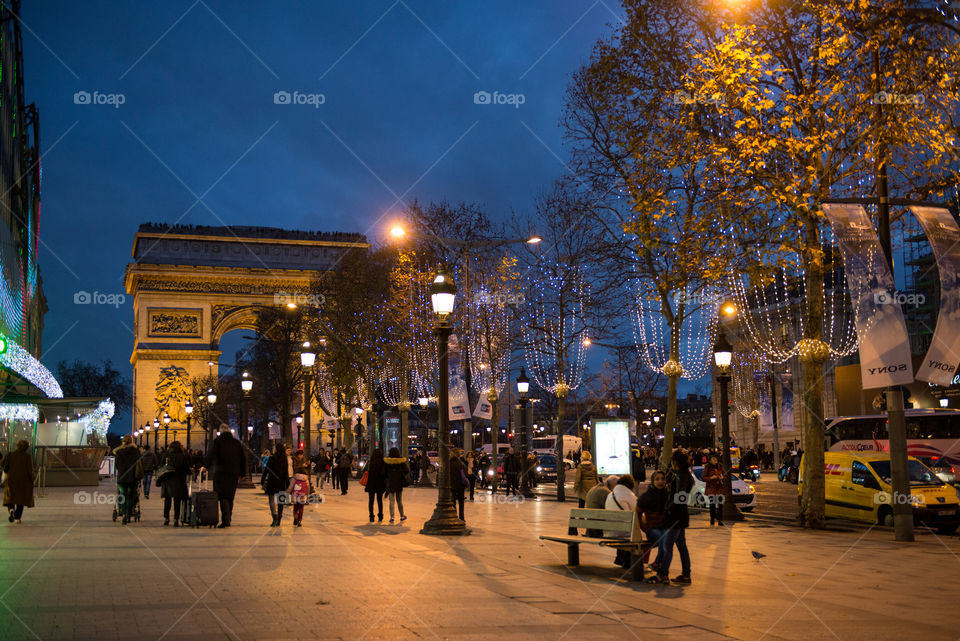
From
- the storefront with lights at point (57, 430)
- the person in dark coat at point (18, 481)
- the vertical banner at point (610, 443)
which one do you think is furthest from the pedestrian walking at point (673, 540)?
the storefront with lights at point (57, 430)

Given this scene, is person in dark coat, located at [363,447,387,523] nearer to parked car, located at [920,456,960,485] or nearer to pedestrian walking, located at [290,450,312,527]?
pedestrian walking, located at [290,450,312,527]

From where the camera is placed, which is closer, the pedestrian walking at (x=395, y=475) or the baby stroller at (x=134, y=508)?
the baby stroller at (x=134, y=508)

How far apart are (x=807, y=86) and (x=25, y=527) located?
17.1 meters

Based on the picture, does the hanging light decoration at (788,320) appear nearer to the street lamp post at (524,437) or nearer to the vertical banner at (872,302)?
the street lamp post at (524,437)

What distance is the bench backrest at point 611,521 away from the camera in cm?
1250

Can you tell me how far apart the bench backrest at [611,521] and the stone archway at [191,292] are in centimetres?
6257

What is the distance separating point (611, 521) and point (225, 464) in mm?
8991

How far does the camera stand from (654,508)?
41.4ft

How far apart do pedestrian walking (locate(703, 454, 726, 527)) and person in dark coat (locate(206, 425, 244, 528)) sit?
1028 cm

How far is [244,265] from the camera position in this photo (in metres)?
86.2

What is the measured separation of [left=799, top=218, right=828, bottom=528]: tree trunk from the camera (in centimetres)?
2019

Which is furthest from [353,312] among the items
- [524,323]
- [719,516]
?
[719,516]

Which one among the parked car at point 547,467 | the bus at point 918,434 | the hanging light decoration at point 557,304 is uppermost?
the hanging light decoration at point 557,304

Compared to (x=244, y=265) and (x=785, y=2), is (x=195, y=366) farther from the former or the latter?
(x=785, y=2)
